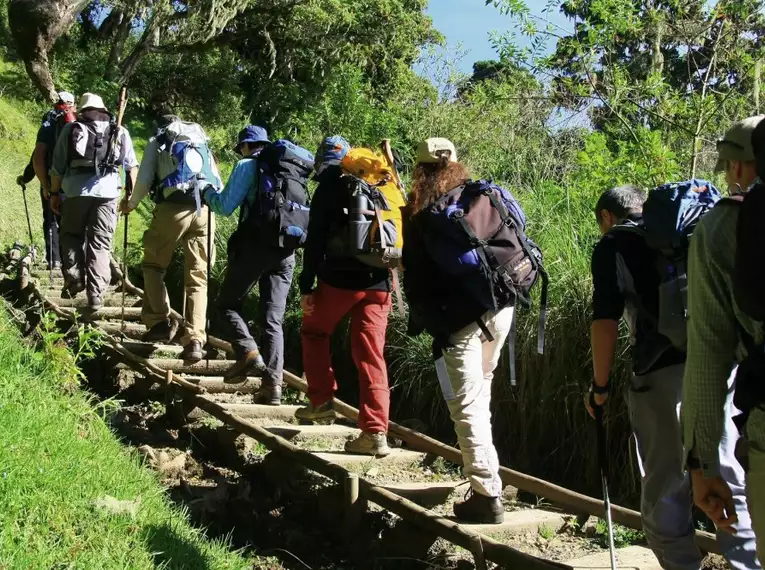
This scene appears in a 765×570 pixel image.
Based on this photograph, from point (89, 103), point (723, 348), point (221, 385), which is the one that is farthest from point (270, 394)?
point (723, 348)

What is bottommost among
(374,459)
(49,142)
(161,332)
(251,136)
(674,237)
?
(374,459)

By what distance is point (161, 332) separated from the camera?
7.70m

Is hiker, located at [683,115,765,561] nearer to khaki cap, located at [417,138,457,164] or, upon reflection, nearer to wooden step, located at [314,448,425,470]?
khaki cap, located at [417,138,457,164]

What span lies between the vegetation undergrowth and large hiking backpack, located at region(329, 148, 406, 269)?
1.79 meters

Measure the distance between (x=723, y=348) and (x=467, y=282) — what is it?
2.14 metres

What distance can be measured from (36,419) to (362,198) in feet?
7.19

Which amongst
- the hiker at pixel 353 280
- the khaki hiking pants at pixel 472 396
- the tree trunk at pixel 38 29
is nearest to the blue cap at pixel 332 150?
the hiker at pixel 353 280

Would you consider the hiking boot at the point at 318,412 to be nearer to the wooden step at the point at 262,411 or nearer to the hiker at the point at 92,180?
the wooden step at the point at 262,411

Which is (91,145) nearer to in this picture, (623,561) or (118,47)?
(623,561)

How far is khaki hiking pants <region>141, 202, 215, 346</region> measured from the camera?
7.11 m

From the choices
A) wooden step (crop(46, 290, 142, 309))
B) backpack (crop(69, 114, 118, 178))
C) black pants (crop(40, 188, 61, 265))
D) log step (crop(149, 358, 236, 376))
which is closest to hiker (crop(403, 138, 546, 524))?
log step (crop(149, 358, 236, 376))

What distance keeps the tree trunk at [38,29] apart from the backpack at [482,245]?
17680 millimetres

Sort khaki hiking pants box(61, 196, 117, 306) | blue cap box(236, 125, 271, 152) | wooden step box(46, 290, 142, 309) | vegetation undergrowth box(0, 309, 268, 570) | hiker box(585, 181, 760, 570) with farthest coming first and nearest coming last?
wooden step box(46, 290, 142, 309), khaki hiking pants box(61, 196, 117, 306), blue cap box(236, 125, 271, 152), hiker box(585, 181, 760, 570), vegetation undergrowth box(0, 309, 268, 570)

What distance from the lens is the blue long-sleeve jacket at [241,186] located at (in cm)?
634
